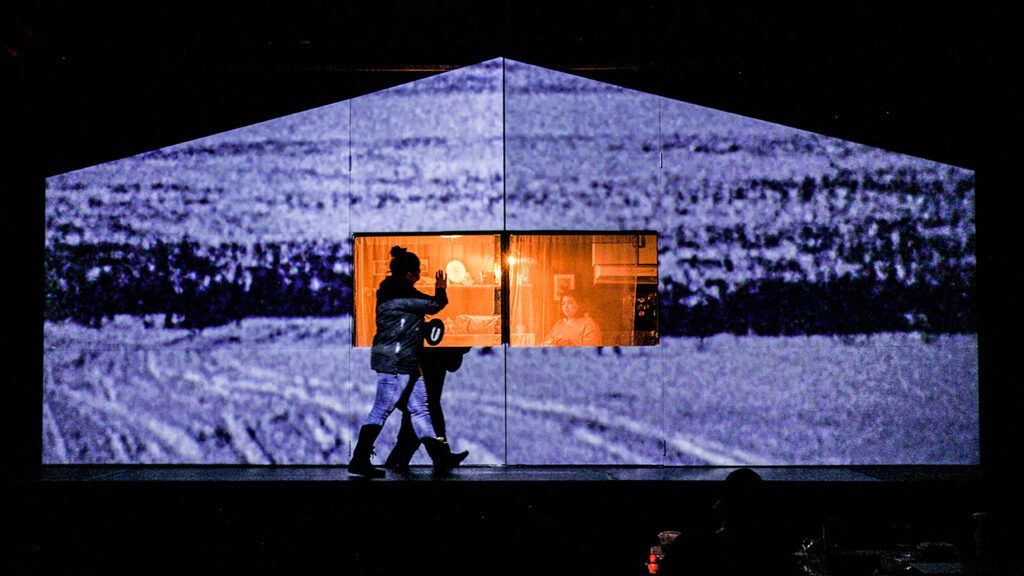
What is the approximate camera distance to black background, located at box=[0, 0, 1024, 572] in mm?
8703

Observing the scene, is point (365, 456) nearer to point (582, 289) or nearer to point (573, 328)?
point (573, 328)

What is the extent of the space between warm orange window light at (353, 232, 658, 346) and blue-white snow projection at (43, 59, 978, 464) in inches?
10.8

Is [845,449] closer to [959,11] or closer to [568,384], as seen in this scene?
[568,384]

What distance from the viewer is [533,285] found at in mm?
9516

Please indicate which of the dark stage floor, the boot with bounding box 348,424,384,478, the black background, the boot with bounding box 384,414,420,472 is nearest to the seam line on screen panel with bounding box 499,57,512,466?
the dark stage floor

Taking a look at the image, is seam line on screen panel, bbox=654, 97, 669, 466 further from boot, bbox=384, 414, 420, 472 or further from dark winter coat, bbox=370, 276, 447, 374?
boot, bbox=384, 414, 420, 472

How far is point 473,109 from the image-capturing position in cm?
920

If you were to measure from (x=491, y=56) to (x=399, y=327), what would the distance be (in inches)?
116

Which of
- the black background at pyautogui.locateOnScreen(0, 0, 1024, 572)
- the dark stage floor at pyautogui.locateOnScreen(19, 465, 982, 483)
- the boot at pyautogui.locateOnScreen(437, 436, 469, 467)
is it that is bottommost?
the dark stage floor at pyautogui.locateOnScreen(19, 465, 982, 483)

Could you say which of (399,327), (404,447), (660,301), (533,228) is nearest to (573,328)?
(660,301)

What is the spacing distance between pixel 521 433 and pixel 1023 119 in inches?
224

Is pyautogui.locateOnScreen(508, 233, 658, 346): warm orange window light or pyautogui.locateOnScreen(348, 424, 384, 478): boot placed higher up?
pyautogui.locateOnScreen(508, 233, 658, 346): warm orange window light

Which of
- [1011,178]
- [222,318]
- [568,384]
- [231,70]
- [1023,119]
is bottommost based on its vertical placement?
[568,384]

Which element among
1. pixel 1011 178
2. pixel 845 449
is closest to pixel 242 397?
pixel 845 449
